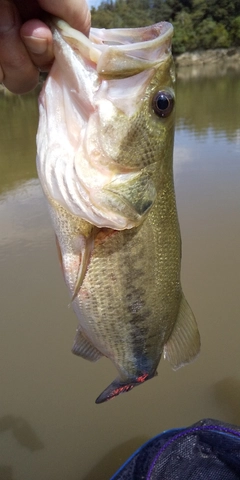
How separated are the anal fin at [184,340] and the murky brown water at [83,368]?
148cm

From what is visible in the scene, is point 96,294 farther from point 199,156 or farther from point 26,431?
point 199,156

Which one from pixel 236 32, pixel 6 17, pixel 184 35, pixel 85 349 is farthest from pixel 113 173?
pixel 236 32

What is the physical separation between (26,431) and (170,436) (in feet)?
4.18

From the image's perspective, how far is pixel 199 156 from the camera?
28.1 feet

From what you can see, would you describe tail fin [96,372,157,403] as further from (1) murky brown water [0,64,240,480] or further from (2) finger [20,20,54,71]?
(1) murky brown water [0,64,240,480]

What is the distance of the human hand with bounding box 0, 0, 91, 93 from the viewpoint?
1101 millimetres

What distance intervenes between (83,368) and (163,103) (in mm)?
2642

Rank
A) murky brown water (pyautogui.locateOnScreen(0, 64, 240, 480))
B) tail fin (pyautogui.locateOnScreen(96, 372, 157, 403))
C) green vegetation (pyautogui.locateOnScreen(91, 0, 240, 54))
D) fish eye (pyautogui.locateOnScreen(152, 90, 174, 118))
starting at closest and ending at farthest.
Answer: fish eye (pyautogui.locateOnScreen(152, 90, 174, 118)) → tail fin (pyautogui.locateOnScreen(96, 372, 157, 403)) → murky brown water (pyautogui.locateOnScreen(0, 64, 240, 480)) → green vegetation (pyautogui.locateOnScreen(91, 0, 240, 54))

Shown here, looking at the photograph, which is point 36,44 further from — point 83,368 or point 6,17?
point 83,368

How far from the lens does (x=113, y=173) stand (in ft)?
4.13

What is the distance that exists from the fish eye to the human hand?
287mm

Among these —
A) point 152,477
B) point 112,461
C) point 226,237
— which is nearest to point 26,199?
point 226,237

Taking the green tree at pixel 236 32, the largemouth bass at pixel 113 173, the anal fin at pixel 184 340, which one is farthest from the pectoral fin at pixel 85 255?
the green tree at pixel 236 32

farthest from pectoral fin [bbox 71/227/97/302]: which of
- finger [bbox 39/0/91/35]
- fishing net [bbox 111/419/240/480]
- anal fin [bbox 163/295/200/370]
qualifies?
fishing net [bbox 111/419/240/480]
